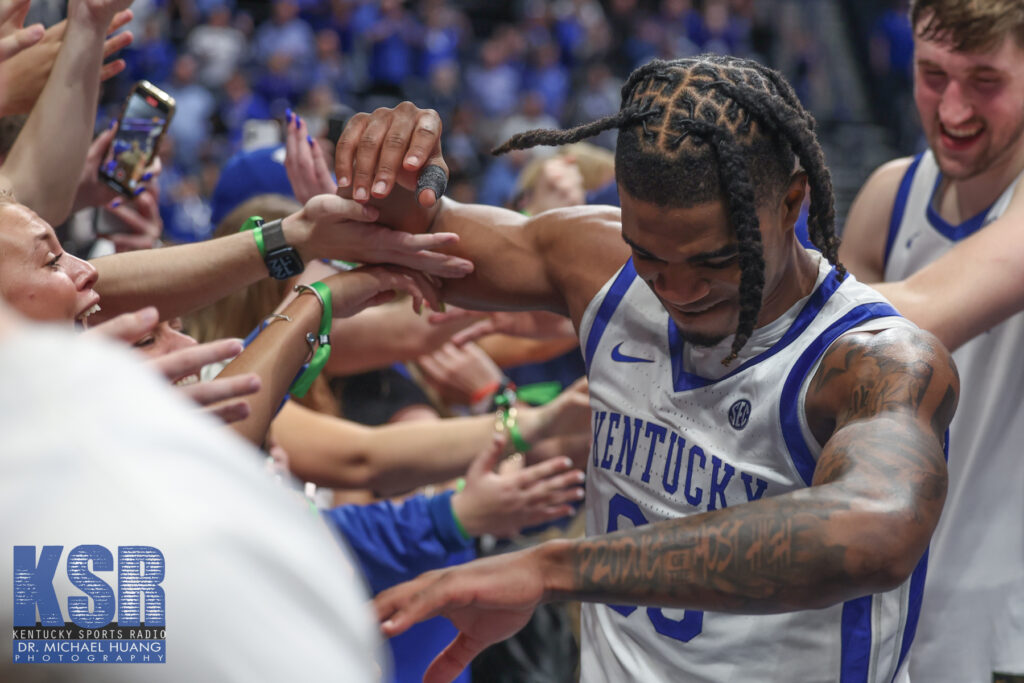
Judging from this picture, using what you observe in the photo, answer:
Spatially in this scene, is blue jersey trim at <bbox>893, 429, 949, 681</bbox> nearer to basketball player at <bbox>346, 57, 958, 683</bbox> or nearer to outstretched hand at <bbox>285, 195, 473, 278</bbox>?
basketball player at <bbox>346, 57, 958, 683</bbox>

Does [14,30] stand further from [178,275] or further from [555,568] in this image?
[555,568]

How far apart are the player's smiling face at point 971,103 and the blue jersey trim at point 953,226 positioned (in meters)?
0.13

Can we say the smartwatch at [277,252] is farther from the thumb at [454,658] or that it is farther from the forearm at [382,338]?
the thumb at [454,658]

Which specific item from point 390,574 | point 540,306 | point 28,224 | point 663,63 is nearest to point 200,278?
point 28,224

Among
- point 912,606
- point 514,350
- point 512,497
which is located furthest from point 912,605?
point 514,350

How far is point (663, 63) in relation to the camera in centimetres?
195

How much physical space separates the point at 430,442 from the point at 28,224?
62.4 inches

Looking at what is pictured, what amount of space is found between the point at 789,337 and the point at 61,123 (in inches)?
79.3

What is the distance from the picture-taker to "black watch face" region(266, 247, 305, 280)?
8.27ft

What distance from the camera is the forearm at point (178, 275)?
2498 millimetres

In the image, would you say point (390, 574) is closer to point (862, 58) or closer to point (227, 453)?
point (227, 453)

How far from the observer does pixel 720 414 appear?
6.46 feet

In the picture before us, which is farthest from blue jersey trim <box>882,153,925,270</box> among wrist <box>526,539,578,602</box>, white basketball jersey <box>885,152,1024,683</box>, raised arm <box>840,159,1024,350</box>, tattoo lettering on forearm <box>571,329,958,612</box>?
wrist <box>526,539,578,602</box>

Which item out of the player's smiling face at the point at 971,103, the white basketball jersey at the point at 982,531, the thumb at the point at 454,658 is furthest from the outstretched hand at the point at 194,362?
the player's smiling face at the point at 971,103
